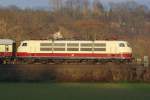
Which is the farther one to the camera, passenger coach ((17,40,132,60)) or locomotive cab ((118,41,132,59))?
passenger coach ((17,40,132,60))

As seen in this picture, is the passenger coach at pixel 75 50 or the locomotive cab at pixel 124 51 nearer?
the locomotive cab at pixel 124 51

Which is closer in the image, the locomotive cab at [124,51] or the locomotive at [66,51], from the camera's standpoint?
the locomotive cab at [124,51]

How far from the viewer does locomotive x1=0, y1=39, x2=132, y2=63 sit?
183ft

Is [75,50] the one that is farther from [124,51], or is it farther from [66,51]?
[124,51]

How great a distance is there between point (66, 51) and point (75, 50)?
1.08 m

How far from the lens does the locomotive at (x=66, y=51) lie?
183 ft

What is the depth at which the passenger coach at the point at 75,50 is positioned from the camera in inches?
2195

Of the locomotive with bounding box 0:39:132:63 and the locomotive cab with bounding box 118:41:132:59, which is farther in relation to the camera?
the locomotive with bounding box 0:39:132:63

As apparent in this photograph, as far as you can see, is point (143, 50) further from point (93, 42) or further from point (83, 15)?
point (83, 15)

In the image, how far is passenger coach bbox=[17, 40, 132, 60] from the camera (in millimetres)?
55750

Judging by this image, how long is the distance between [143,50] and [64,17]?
78333 mm

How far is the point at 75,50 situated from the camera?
56.3m

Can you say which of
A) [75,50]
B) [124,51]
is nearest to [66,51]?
[75,50]

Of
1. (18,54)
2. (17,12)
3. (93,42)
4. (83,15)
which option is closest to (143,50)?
(93,42)
